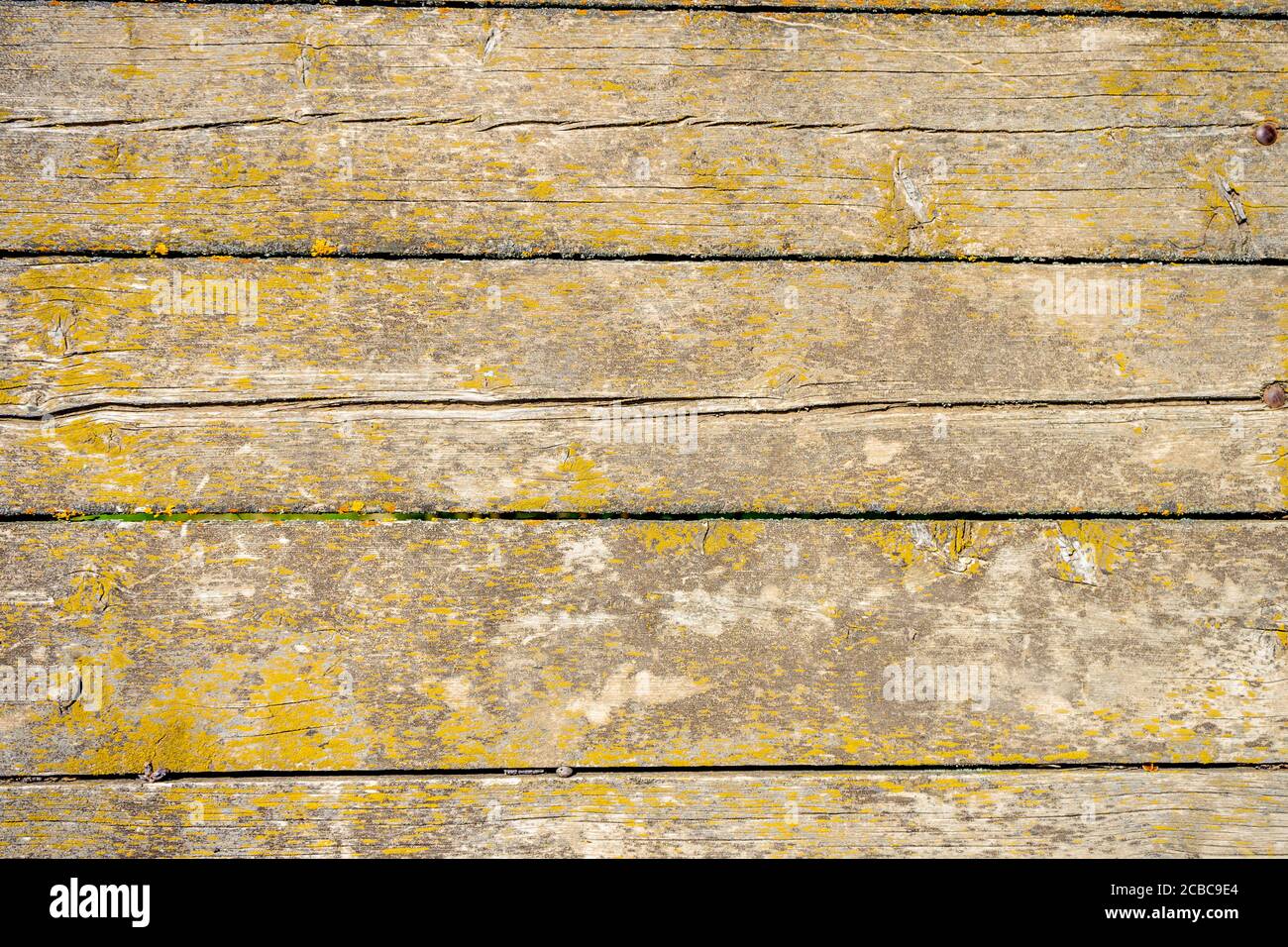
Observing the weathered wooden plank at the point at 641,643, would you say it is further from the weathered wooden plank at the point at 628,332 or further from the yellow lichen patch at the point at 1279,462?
the weathered wooden plank at the point at 628,332

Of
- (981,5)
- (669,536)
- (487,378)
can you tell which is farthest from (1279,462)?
(487,378)

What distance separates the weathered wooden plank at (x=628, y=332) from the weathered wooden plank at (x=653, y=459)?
0.06m

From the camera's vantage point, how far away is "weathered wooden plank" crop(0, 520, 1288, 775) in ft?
7.53

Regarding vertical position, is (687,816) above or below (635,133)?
below

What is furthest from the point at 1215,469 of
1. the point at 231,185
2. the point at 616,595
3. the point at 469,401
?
the point at 231,185

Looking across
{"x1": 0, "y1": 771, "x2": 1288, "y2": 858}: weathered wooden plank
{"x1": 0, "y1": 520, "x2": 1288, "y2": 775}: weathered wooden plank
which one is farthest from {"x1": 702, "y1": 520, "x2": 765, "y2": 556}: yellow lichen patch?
{"x1": 0, "y1": 771, "x2": 1288, "y2": 858}: weathered wooden plank

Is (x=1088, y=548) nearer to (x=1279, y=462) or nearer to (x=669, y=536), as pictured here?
(x=1279, y=462)

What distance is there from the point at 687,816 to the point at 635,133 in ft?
5.93

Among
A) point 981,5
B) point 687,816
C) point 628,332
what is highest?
point 981,5

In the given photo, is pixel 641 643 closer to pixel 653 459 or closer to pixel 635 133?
pixel 653 459

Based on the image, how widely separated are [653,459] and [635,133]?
0.86 metres

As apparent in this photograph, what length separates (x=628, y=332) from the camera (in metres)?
2.32

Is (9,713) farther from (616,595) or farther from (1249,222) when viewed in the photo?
(1249,222)

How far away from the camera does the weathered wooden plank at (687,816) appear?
2314mm
